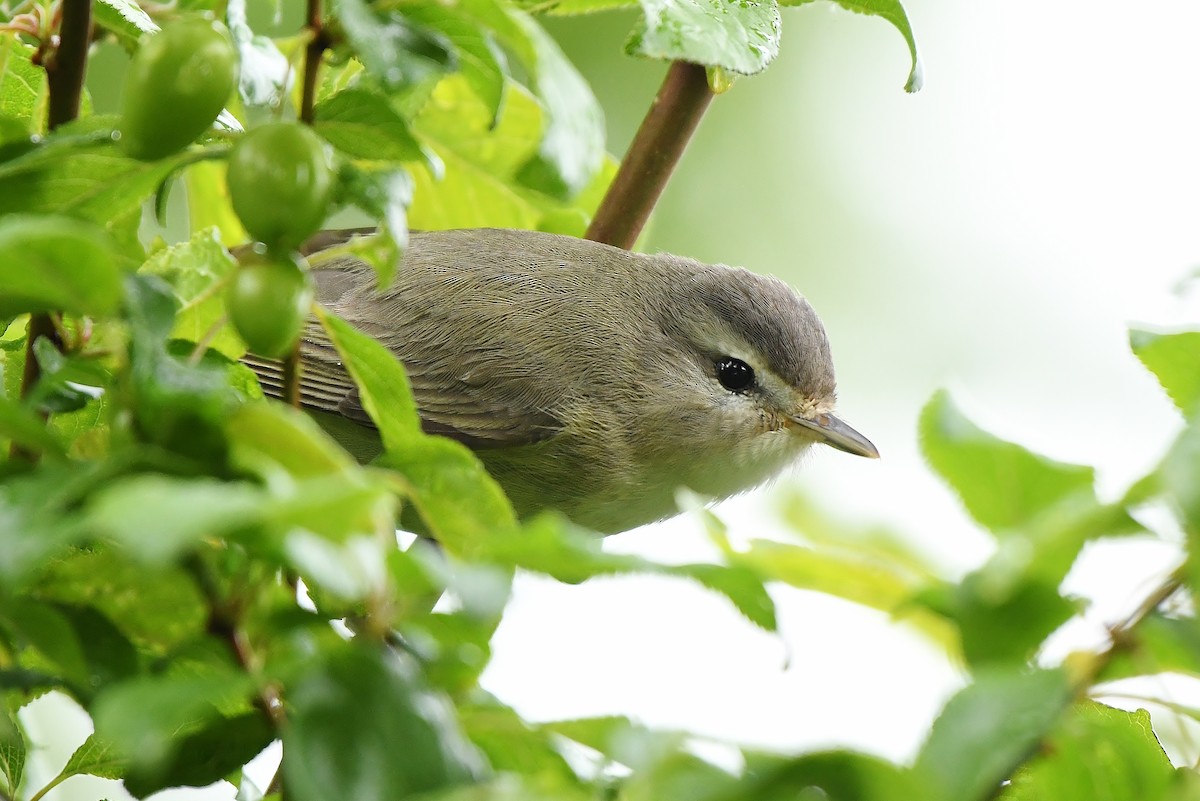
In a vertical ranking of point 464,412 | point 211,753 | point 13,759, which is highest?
point 211,753

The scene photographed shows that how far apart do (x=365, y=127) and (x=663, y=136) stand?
1.17m

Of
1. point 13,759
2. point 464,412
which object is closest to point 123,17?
point 13,759

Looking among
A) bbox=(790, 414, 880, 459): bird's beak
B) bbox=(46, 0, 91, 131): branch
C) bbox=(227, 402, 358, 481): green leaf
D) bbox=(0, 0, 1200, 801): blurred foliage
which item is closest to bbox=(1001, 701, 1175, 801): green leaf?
bbox=(0, 0, 1200, 801): blurred foliage

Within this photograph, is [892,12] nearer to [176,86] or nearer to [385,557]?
[176,86]

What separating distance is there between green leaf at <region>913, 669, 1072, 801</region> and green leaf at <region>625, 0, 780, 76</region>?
46 centimetres

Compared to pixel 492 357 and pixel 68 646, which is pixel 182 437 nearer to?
pixel 68 646

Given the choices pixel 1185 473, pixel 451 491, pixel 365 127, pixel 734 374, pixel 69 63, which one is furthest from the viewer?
pixel 734 374

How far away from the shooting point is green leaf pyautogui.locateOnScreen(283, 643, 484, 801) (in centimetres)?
72

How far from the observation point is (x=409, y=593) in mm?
728

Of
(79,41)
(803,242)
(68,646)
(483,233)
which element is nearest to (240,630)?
(68,646)

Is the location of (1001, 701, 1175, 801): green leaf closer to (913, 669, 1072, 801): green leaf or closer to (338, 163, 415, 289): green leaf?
(913, 669, 1072, 801): green leaf

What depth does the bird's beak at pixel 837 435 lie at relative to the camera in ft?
8.97

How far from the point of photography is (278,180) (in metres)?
0.83

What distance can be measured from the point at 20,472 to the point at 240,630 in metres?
0.17
